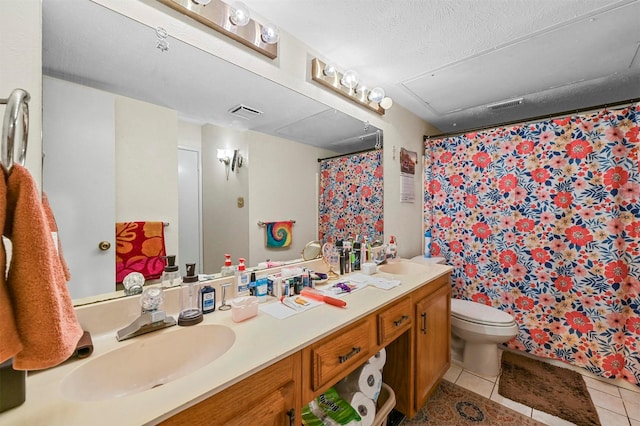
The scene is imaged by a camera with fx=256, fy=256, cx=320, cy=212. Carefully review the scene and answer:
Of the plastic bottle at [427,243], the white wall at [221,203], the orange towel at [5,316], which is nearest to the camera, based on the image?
the orange towel at [5,316]

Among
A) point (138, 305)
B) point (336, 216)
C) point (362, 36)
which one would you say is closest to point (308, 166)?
point (336, 216)

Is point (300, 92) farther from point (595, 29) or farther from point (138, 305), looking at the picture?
point (595, 29)

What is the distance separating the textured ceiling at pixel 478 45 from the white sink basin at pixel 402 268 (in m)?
1.36

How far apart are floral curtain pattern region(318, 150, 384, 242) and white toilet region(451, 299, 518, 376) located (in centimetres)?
88

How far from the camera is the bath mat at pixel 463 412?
1462mm

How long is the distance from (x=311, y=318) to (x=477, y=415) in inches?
53.1

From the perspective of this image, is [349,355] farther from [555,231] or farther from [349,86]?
[555,231]

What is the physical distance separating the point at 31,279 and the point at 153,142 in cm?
73

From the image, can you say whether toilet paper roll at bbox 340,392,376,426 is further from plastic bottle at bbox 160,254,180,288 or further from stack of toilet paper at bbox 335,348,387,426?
plastic bottle at bbox 160,254,180,288

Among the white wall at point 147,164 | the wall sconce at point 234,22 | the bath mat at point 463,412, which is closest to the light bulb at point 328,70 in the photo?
the wall sconce at point 234,22

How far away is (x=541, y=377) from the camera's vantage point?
6.04 feet

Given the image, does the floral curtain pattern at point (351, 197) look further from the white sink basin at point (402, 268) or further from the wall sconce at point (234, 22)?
the wall sconce at point (234, 22)

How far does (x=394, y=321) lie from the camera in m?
1.25

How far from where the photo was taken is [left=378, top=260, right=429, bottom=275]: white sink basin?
1860 mm
